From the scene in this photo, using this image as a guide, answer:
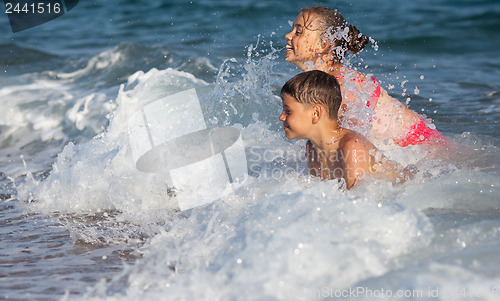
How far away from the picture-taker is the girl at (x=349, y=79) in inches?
155

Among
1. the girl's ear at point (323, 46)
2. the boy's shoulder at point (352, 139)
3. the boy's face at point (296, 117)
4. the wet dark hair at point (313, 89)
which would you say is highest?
the girl's ear at point (323, 46)

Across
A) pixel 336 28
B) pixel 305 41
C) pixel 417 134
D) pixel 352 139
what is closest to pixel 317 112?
pixel 352 139

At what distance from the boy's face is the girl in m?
0.63

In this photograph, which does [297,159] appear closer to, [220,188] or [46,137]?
[220,188]

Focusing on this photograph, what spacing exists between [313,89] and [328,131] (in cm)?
27

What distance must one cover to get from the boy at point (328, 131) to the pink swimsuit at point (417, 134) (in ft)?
2.34

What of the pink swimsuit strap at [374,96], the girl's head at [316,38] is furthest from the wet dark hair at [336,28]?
the pink swimsuit strap at [374,96]

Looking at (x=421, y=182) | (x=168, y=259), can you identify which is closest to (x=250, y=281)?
(x=168, y=259)

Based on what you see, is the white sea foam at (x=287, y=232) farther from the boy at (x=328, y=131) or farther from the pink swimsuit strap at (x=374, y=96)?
the pink swimsuit strap at (x=374, y=96)

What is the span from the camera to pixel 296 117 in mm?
3344

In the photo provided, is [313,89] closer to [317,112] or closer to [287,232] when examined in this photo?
[317,112]

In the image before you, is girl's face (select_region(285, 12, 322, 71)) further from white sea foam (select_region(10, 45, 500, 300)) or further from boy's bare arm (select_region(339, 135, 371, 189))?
boy's bare arm (select_region(339, 135, 371, 189))

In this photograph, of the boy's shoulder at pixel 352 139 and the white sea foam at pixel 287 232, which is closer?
the white sea foam at pixel 287 232

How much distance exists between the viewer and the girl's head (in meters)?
3.98
